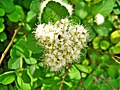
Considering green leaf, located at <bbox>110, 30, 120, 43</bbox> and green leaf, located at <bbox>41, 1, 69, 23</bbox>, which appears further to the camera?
green leaf, located at <bbox>110, 30, 120, 43</bbox>

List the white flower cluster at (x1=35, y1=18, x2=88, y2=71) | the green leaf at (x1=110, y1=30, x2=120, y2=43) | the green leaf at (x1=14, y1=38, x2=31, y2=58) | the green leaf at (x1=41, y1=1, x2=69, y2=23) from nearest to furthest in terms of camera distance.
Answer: the white flower cluster at (x1=35, y1=18, x2=88, y2=71)
the green leaf at (x1=41, y1=1, x2=69, y2=23)
the green leaf at (x1=14, y1=38, x2=31, y2=58)
the green leaf at (x1=110, y1=30, x2=120, y2=43)

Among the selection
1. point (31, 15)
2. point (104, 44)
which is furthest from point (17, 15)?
point (104, 44)

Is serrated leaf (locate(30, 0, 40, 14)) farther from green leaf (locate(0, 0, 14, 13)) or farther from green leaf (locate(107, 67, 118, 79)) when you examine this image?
green leaf (locate(107, 67, 118, 79))

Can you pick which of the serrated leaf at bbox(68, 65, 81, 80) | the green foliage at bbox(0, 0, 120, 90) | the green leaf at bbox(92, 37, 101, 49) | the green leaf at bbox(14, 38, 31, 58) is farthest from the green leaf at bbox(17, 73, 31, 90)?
the green leaf at bbox(92, 37, 101, 49)

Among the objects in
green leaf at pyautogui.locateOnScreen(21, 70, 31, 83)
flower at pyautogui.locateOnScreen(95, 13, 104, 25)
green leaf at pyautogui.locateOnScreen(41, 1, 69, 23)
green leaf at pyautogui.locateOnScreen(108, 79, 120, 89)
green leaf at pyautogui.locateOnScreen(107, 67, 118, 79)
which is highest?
flower at pyautogui.locateOnScreen(95, 13, 104, 25)

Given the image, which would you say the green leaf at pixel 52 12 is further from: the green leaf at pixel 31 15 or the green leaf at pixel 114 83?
the green leaf at pixel 114 83

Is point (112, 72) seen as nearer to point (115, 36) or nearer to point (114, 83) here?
point (114, 83)

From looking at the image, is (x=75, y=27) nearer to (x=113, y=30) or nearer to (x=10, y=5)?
(x=10, y=5)

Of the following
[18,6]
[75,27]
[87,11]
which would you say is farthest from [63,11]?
[18,6]
